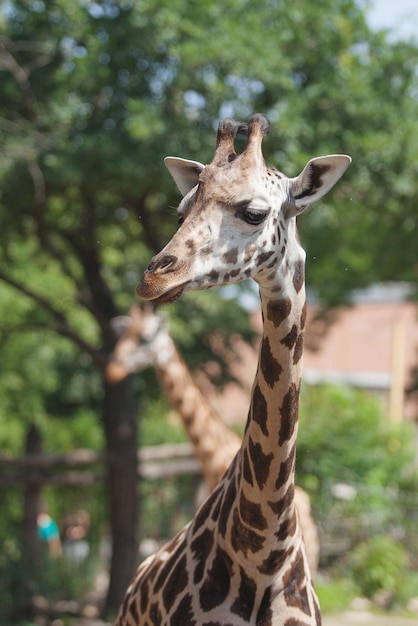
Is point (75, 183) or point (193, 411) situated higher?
point (75, 183)

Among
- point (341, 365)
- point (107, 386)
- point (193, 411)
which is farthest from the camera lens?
point (341, 365)

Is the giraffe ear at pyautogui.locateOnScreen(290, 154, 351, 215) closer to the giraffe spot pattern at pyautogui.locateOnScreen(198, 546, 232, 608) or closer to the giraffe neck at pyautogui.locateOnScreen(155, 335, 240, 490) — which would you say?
the giraffe spot pattern at pyautogui.locateOnScreen(198, 546, 232, 608)

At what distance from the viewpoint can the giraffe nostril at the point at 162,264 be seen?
2.28m

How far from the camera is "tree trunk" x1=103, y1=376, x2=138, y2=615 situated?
8.06 m

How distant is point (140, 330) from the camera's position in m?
6.96

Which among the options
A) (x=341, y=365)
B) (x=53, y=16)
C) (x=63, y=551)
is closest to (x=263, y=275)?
(x=53, y=16)

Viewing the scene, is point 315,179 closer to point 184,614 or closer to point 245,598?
point 245,598

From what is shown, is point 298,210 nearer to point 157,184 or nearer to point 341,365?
point 157,184

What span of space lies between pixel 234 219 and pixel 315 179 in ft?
1.17

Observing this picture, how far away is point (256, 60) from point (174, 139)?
910mm

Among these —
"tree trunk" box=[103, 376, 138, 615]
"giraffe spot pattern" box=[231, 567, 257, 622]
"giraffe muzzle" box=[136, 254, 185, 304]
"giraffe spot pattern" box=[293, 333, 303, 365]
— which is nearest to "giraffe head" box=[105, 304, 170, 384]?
"tree trunk" box=[103, 376, 138, 615]

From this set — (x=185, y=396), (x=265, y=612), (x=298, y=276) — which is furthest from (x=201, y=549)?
(x=185, y=396)

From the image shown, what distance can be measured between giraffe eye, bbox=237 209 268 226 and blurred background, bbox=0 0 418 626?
4098 millimetres

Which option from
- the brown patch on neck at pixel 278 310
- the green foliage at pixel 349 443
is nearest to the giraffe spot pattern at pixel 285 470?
the brown patch on neck at pixel 278 310
